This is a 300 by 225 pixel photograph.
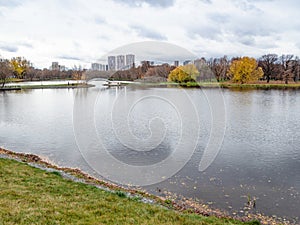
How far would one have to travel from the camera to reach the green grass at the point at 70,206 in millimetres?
5078

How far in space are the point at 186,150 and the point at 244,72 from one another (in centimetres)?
6236

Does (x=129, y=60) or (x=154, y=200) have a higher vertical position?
(x=129, y=60)

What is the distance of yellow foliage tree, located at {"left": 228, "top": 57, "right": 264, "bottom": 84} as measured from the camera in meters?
69.4

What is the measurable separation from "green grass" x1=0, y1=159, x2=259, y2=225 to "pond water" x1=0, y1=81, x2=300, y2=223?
84.3 inches

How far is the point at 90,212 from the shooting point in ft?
18.2

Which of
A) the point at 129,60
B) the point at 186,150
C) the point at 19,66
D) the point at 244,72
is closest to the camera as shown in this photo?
the point at 129,60

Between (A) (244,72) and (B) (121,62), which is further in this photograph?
(A) (244,72)

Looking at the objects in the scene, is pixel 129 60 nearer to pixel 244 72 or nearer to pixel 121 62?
pixel 121 62

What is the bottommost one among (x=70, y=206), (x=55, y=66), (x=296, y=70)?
(x=70, y=206)

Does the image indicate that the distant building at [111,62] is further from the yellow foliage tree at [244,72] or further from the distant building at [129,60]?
the yellow foliage tree at [244,72]

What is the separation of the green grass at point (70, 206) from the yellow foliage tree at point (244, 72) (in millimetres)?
68529

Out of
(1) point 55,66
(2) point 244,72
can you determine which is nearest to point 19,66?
(1) point 55,66

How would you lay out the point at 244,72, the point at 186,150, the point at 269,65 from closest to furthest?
1. the point at 186,150
2. the point at 244,72
3. the point at 269,65

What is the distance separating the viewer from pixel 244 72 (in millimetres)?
69625
